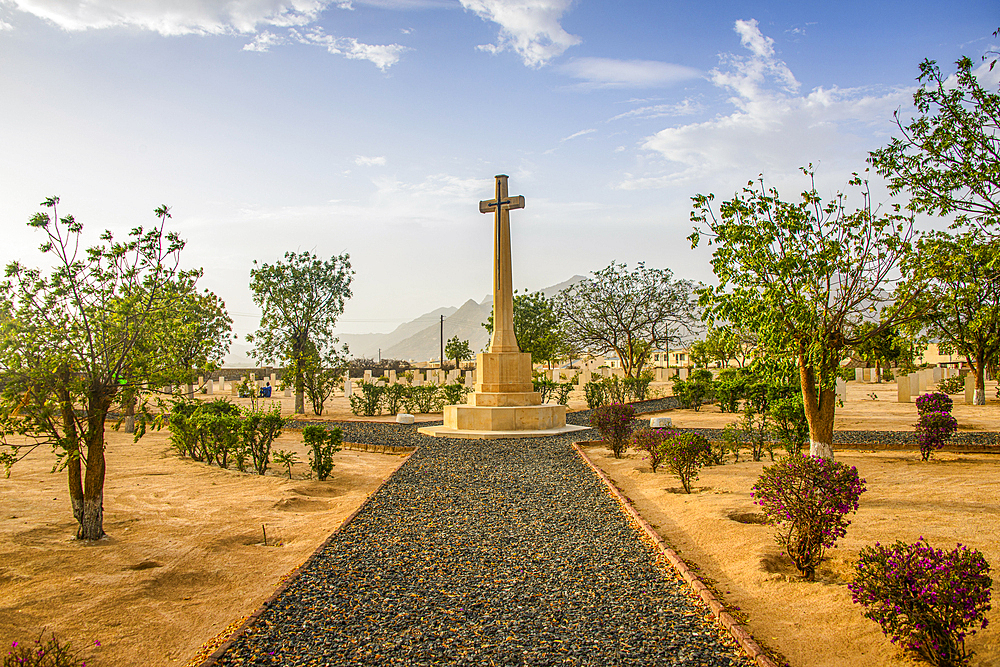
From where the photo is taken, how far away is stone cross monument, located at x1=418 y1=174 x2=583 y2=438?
1499 cm

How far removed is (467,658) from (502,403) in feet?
40.1

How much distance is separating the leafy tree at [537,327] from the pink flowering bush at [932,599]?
24.4m

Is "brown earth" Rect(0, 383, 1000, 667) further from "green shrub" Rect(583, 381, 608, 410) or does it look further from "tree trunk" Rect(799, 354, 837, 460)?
"green shrub" Rect(583, 381, 608, 410)

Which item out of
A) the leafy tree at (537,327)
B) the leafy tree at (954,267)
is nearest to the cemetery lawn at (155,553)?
the leafy tree at (954,267)

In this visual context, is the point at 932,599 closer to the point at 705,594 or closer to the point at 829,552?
the point at 705,594

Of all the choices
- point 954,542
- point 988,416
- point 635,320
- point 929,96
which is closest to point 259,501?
point 954,542

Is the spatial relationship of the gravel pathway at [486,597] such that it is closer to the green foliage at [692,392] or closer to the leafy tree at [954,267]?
the leafy tree at [954,267]

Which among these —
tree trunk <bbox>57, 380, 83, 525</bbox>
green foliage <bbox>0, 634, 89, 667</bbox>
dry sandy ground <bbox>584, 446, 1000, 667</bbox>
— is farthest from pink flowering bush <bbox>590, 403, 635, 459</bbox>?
green foliage <bbox>0, 634, 89, 667</bbox>

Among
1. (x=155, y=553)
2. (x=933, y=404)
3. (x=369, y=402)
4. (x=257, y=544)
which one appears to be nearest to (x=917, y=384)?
(x=933, y=404)

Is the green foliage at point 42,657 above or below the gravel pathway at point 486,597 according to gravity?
above

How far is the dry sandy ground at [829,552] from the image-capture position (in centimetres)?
352

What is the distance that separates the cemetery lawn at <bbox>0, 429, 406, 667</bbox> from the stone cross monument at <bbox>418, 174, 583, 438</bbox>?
5.60 metres

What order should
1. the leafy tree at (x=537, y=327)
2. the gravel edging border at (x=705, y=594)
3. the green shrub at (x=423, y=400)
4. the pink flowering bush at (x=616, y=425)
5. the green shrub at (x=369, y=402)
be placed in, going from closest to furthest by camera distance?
1. the gravel edging border at (x=705, y=594)
2. the pink flowering bush at (x=616, y=425)
3. the green shrub at (x=369, y=402)
4. the green shrub at (x=423, y=400)
5. the leafy tree at (x=537, y=327)

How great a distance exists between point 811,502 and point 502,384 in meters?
11.4
